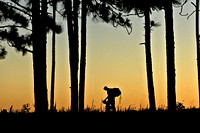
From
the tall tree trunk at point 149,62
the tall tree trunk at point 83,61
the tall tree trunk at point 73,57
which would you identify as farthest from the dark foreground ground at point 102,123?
the tall tree trunk at point 149,62

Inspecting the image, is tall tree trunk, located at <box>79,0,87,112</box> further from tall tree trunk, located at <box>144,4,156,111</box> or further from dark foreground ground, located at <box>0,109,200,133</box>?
dark foreground ground, located at <box>0,109,200,133</box>

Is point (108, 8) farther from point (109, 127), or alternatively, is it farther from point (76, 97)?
point (109, 127)

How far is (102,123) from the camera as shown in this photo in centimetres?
1109

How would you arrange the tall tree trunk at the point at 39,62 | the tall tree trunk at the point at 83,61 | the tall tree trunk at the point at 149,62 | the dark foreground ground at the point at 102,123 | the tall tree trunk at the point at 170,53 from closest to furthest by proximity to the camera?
1. the dark foreground ground at the point at 102,123
2. the tall tree trunk at the point at 39,62
3. the tall tree trunk at the point at 170,53
4. the tall tree trunk at the point at 83,61
5. the tall tree trunk at the point at 149,62

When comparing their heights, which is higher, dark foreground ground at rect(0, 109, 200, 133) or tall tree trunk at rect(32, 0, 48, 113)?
tall tree trunk at rect(32, 0, 48, 113)

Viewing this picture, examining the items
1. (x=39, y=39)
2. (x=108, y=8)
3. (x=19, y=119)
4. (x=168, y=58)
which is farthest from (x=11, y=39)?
(x=19, y=119)

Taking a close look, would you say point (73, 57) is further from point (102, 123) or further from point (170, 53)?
point (102, 123)

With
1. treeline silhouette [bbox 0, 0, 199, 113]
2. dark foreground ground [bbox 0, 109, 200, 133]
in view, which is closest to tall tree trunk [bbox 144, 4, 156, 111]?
treeline silhouette [bbox 0, 0, 199, 113]

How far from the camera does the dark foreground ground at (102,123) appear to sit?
411 inches

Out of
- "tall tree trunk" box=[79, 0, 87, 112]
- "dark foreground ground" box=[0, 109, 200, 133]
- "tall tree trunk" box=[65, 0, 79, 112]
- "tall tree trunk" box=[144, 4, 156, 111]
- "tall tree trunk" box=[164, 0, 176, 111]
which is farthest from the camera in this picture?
"tall tree trunk" box=[144, 4, 156, 111]

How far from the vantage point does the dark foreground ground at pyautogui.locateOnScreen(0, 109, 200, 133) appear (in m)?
10.4

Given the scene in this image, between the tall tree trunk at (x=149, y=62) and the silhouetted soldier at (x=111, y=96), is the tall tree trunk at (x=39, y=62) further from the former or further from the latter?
the tall tree trunk at (x=149, y=62)

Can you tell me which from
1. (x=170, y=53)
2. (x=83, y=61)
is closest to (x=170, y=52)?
(x=170, y=53)

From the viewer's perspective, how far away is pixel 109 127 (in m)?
10.6
